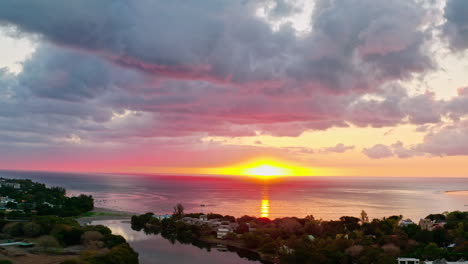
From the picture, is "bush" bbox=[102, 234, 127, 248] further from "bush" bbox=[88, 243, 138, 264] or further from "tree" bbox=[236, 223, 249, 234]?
"tree" bbox=[236, 223, 249, 234]

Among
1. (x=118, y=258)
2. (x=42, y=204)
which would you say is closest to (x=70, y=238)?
(x=118, y=258)

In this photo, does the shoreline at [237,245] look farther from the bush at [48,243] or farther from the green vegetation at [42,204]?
the green vegetation at [42,204]

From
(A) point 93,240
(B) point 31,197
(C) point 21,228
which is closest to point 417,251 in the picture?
(A) point 93,240

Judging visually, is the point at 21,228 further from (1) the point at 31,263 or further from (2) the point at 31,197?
(2) the point at 31,197

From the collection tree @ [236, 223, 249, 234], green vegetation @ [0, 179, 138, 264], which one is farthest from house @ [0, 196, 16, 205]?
tree @ [236, 223, 249, 234]

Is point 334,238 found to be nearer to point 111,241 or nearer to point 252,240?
point 252,240

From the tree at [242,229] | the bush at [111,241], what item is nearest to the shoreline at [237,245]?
the tree at [242,229]
